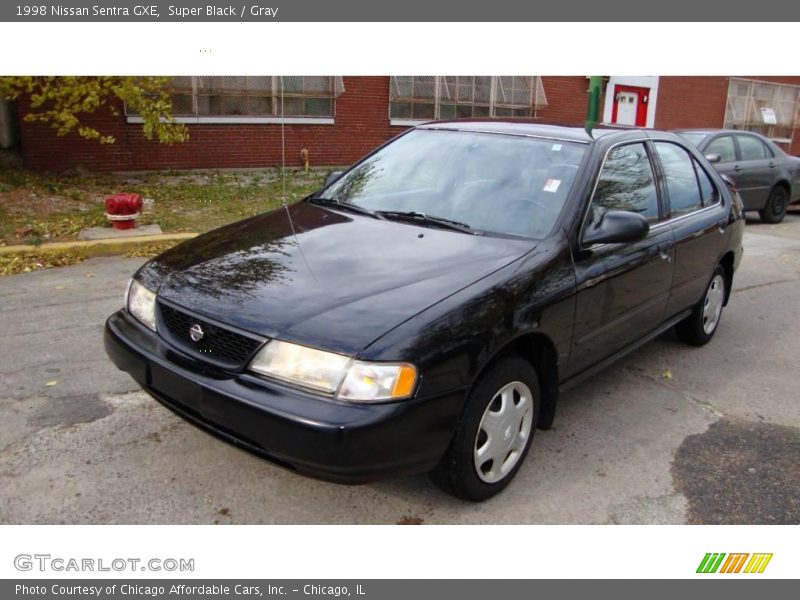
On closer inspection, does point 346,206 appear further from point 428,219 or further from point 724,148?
point 724,148

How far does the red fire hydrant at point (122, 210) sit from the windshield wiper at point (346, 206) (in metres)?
4.15

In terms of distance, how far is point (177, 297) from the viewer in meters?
2.93

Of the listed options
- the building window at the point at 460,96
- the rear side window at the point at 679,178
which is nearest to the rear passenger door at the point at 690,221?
the rear side window at the point at 679,178

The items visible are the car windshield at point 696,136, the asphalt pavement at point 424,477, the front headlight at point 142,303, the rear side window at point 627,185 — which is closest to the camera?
the asphalt pavement at point 424,477

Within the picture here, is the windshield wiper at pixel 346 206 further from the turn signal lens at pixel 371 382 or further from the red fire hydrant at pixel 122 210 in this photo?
the red fire hydrant at pixel 122 210

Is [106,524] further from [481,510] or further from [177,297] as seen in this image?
[481,510]

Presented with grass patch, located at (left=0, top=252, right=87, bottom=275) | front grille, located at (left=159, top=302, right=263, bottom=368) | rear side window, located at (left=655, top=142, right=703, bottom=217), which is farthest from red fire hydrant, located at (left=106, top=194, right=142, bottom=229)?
rear side window, located at (left=655, top=142, right=703, bottom=217)

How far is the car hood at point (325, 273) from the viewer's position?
2.60 metres

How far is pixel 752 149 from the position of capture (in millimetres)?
10938

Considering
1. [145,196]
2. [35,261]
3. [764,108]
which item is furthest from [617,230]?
[764,108]

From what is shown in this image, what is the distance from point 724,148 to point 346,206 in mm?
8498

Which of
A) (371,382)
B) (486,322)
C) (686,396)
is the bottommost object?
(686,396)

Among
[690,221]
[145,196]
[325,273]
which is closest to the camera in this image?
[325,273]

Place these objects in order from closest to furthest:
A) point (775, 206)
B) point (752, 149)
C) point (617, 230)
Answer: point (617, 230) → point (752, 149) → point (775, 206)
